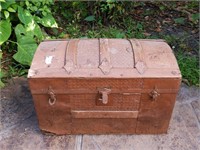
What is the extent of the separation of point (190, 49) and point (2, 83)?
2051 millimetres

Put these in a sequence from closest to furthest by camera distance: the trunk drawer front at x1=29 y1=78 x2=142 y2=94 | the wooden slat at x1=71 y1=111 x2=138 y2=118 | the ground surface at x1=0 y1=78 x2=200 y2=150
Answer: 1. the trunk drawer front at x1=29 y1=78 x2=142 y2=94
2. the wooden slat at x1=71 y1=111 x2=138 y2=118
3. the ground surface at x1=0 y1=78 x2=200 y2=150

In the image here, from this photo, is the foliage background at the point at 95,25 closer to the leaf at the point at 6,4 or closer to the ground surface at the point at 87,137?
the leaf at the point at 6,4

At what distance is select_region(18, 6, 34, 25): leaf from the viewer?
2.94 metres

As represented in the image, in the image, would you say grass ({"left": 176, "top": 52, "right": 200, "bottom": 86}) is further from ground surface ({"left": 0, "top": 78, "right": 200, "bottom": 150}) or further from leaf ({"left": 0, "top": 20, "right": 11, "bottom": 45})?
leaf ({"left": 0, "top": 20, "right": 11, "bottom": 45})

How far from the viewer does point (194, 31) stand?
11.9 ft

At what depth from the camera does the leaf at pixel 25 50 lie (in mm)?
2867

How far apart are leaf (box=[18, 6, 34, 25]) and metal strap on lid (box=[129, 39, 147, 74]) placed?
1.28 meters

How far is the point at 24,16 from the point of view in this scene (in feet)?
9.75

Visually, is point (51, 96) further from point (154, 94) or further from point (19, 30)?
point (19, 30)

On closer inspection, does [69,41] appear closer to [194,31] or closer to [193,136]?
[193,136]

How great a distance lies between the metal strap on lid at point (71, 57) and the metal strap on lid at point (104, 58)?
18cm

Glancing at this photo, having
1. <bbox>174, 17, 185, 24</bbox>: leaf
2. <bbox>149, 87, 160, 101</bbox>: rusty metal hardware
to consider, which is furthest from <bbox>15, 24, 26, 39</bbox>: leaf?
<bbox>174, 17, 185, 24</bbox>: leaf

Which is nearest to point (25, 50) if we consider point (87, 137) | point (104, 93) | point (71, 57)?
point (71, 57)

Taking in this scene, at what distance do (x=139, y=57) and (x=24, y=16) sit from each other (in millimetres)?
1480
